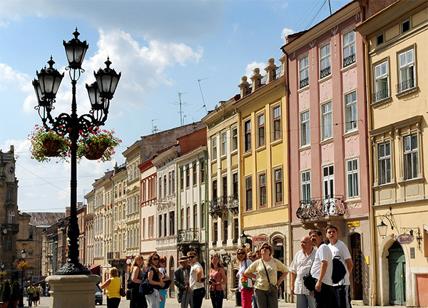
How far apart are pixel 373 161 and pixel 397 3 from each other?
6.14 m

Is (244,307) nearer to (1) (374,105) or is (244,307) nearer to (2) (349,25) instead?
(1) (374,105)

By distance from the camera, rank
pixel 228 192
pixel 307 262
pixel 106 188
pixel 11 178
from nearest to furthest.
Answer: pixel 307 262 → pixel 228 192 → pixel 106 188 → pixel 11 178

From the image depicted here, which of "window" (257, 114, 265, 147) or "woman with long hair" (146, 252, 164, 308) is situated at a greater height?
"window" (257, 114, 265, 147)

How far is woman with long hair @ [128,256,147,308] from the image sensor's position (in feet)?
57.0

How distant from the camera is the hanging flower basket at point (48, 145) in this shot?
17.2m

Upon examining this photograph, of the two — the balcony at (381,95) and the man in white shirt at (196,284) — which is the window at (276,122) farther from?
the man in white shirt at (196,284)

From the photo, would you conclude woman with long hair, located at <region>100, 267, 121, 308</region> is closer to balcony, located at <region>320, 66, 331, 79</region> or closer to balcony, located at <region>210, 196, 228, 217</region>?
balcony, located at <region>320, 66, 331, 79</region>

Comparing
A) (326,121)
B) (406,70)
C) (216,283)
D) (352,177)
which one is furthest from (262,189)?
(216,283)

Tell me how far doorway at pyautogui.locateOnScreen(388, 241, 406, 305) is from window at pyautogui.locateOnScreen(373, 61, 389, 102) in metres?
5.68

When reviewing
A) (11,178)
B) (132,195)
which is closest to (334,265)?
(132,195)

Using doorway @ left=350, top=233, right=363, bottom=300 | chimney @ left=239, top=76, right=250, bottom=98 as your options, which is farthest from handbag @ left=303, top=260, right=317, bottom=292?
chimney @ left=239, top=76, right=250, bottom=98

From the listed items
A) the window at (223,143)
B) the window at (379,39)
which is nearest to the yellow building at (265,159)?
the window at (223,143)

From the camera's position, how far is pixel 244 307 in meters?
17.4

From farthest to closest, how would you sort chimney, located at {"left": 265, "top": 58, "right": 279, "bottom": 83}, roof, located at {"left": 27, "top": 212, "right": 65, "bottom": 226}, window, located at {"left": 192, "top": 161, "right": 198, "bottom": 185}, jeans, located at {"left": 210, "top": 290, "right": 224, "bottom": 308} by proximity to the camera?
roof, located at {"left": 27, "top": 212, "right": 65, "bottom": 226} → window, located at {"left": 192, "top": 161, "right": 198, "bottom": 185} → chimney, located at {"left": 265, "top": 58, "right": 279, "bottom": 83} → jeans, located at {"left": 210, "top": 290, "right": 224, "bottom": 308}
